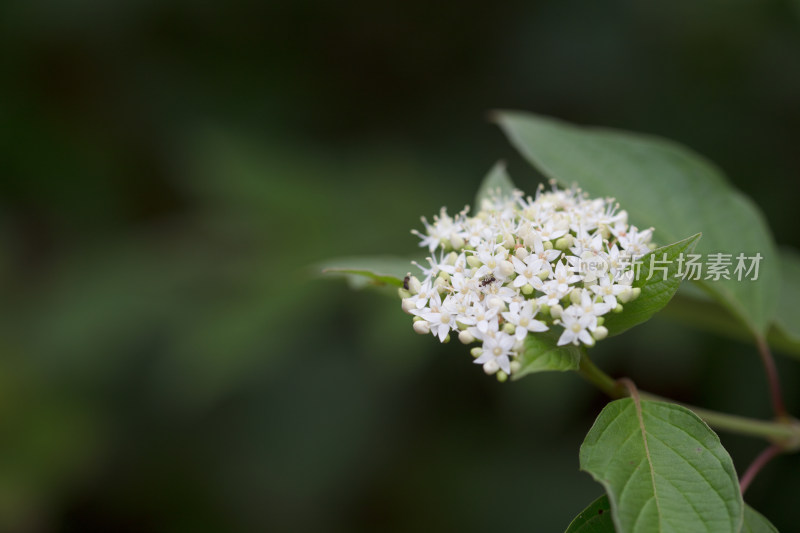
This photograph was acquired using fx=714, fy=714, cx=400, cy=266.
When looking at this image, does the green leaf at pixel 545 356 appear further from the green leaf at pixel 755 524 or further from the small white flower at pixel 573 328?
the green leaf at pixel 755 524

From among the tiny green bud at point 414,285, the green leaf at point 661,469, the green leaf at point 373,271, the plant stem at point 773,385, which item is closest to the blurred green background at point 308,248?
the green leaf at point 373,271

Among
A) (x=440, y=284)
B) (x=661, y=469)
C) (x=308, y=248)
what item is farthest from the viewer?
(x=308, y=248)

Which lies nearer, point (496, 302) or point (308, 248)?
point (496, 302)

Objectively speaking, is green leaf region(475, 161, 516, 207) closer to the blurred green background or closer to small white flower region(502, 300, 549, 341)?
small white flower region(502, 300, 549, 341)

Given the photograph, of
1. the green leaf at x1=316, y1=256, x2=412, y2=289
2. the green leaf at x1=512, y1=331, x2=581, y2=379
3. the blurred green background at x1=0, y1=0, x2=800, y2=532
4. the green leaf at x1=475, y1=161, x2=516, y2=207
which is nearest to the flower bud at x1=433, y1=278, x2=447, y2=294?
the green leaf at x1=316, y1=256, x2=412, y2=289

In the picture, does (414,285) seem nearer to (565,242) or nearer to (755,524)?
(565,242)

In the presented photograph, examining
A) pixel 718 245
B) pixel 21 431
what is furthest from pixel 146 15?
pixel 718 245

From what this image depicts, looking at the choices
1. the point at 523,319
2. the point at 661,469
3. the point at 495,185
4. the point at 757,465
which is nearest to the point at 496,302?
the point at 523,319
